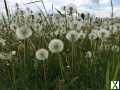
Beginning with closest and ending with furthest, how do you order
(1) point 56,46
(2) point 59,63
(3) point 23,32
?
(2) point 59,63
(1) point 56,46
(3) point 23,32

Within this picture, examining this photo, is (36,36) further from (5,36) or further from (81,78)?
(81,78)

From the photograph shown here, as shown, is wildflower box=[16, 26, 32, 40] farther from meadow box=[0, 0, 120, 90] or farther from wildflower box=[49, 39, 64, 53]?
wildflower box=[49, 39, 64, 53]

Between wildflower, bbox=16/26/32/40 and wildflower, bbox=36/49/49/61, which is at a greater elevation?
wildflower, bbox=16/26/32/40

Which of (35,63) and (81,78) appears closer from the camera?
(81,78)

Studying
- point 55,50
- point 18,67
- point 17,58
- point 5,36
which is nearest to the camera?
point 55,50

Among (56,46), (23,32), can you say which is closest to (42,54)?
(56,46)

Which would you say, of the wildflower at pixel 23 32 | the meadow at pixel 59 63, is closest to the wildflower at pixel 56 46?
the meadow at pixel 59 63

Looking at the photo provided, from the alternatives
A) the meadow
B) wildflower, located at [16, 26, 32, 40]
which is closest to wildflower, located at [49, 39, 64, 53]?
the meadow

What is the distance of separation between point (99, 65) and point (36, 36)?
1598 mm

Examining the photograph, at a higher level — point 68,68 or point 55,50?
point 55,50

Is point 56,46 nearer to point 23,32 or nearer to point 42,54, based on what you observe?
point 42,54

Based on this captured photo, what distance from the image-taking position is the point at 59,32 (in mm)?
5535

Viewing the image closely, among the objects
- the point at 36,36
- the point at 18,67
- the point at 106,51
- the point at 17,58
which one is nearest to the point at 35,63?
the point at 18,67

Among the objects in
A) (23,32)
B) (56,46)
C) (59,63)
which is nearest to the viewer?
(59,63)
